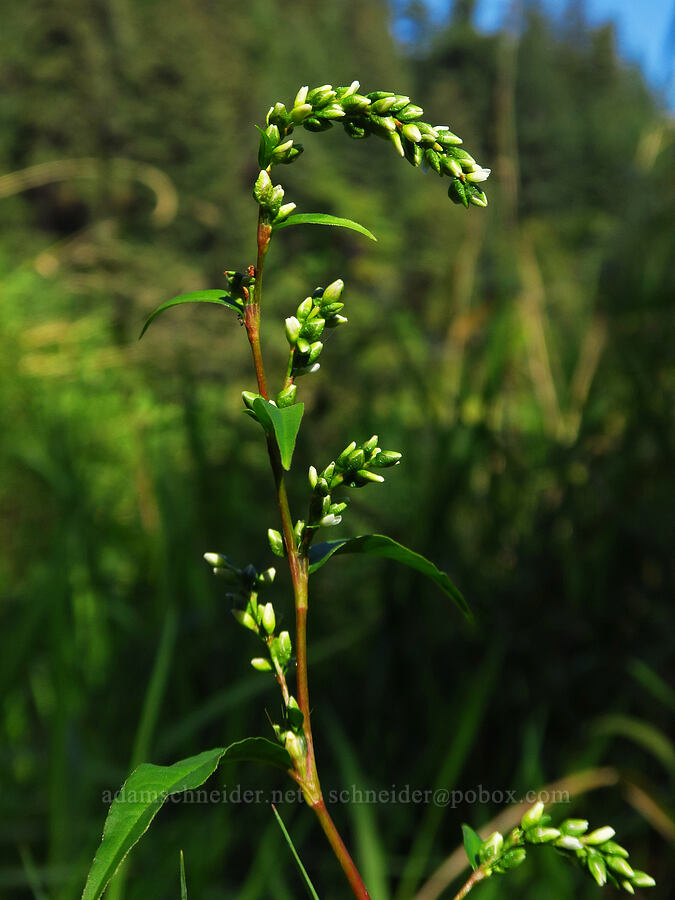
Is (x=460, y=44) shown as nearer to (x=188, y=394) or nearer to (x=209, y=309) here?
(x=209, y=309)

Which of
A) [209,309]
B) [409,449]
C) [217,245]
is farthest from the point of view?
[217,245]

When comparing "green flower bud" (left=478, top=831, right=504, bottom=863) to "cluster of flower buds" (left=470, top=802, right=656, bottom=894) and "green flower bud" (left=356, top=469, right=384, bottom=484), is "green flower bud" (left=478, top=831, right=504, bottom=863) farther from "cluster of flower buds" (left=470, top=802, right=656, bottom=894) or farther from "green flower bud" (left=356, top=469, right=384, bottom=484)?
"green flower bud" (left=356, top=469, right=384, bottom=484)

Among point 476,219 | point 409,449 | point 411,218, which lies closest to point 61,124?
point 411,218

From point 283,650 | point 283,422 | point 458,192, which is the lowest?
point 283,650

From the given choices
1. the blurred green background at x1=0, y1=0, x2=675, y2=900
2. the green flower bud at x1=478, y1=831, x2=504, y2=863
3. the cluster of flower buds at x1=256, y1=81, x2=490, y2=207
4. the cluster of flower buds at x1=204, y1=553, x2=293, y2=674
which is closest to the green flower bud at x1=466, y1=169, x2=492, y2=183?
the cluster of flower buds at x1=256, y1=81, x2=490, y2=207

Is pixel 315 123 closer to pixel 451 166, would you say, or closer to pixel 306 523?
pixel 451 166

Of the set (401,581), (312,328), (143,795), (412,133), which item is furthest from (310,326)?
(401,581)
